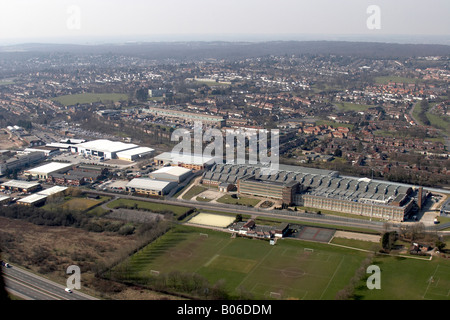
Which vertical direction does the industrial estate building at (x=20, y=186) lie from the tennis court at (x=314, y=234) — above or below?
above

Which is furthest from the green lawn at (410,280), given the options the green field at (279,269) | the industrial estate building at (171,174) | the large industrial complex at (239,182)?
the industrial estate building at (171,174)

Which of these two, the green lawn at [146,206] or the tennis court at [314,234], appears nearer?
the tennis court at [314,234]

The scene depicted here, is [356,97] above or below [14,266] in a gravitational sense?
above

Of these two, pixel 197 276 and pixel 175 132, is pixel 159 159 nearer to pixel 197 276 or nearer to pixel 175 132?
pixel 175 132

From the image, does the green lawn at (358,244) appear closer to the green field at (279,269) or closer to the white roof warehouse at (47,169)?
the green field at (279,269)

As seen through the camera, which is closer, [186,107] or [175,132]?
[175,132]

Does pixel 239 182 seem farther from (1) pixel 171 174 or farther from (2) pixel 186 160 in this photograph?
(2) pixel 186 160

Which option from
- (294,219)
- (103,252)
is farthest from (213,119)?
(103,252)
